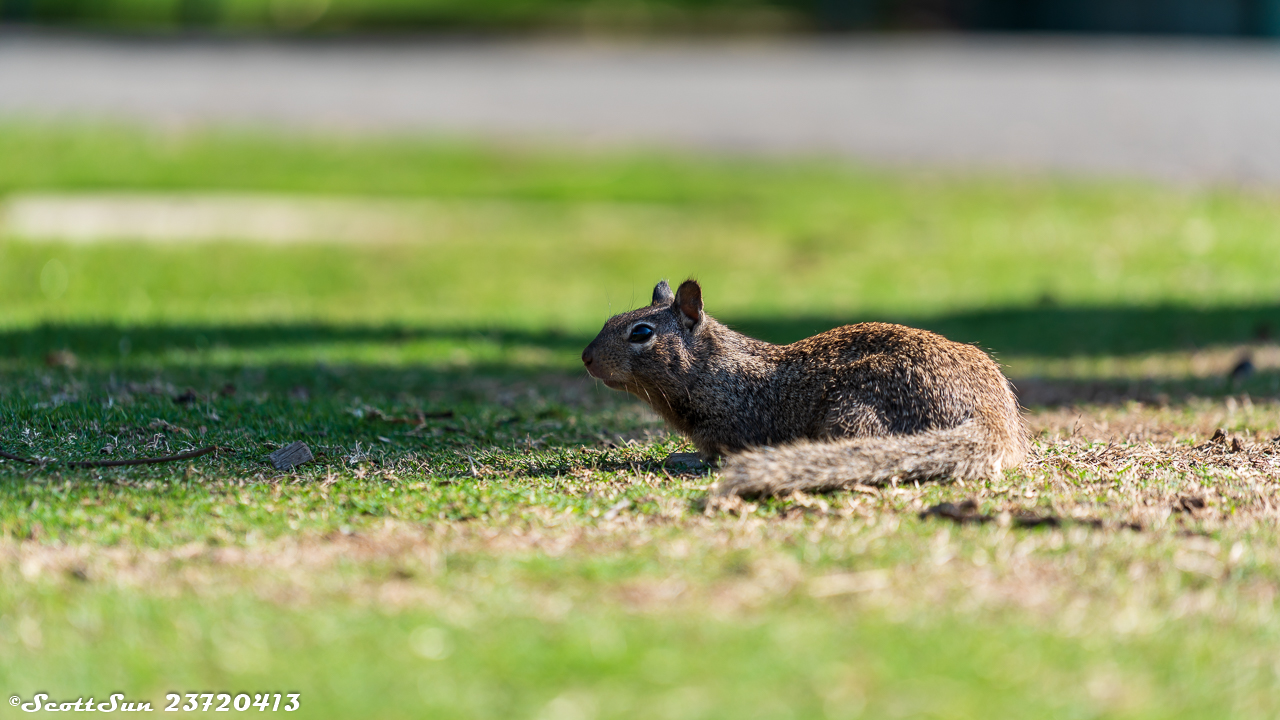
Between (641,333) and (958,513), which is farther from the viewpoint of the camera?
(641,333)

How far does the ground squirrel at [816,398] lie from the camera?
4.80 meters

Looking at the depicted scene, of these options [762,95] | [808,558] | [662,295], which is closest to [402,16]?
[762,95]

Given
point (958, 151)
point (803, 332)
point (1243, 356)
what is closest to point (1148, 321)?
point (1243, 356)

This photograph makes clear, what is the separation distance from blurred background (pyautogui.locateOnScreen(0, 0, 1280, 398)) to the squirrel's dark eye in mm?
3161

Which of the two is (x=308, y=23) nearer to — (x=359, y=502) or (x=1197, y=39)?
(x=1197, y=39)

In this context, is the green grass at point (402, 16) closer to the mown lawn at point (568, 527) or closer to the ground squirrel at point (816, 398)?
the mown lawn at point (568, 527)

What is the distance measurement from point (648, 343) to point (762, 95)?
1584cm

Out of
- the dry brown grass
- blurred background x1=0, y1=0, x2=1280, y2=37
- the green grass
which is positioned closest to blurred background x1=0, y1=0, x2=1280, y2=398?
blurred background x1=0, y1=0, x2=1280, y2=37

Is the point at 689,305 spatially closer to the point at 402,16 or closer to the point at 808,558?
the point at 808,558

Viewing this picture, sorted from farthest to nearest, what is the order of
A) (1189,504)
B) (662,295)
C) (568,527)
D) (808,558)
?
(662,295)
(1189,504)
(568,527)
(808,558)

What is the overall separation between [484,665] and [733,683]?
2.20ft

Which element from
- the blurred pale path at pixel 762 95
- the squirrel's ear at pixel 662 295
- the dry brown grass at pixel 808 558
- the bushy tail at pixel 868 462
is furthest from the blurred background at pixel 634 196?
the dry brown grass at pixel 808 558

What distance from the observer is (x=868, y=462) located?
4.80 metres

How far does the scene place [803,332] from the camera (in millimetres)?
9773
